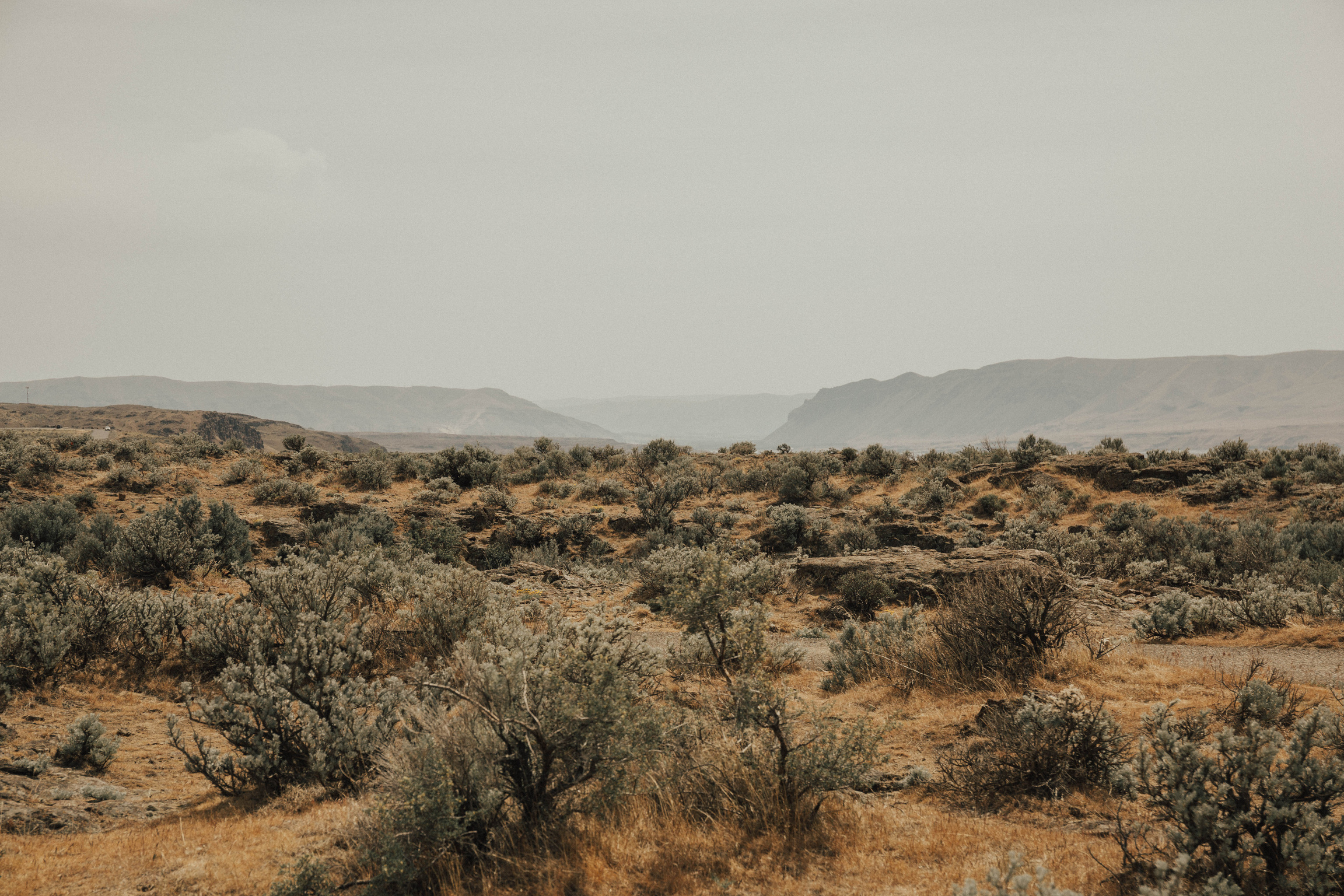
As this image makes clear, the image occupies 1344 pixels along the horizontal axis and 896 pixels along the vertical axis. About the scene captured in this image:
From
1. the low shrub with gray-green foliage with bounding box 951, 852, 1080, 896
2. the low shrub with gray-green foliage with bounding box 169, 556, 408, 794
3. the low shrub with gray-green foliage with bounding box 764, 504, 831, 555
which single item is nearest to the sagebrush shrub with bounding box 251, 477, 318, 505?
the low shrub with gray-green foliage with bounding box 764, 504, 831, 555

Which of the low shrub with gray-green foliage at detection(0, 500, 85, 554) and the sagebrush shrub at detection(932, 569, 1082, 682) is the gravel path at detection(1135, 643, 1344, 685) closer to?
the sagebrush shrub at detection(932, 569, 1082, 682)

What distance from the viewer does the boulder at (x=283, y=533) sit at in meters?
16.2

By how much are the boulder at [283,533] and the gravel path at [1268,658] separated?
1781 centimetres

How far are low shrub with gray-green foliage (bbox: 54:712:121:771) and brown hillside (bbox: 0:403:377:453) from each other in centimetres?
7039

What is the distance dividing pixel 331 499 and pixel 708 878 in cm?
1875

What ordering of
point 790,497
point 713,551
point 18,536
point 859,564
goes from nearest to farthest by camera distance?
1. point 713,551
2. point 18,536
3. point 859,564
4. point 790,497

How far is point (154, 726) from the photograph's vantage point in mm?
7262

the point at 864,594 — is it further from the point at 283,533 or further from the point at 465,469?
the point at 465,469

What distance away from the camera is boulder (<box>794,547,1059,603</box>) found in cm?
1248

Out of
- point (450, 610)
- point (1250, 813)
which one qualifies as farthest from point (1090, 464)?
point (450, 610)

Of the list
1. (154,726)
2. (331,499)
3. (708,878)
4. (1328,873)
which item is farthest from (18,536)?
(1328,873)

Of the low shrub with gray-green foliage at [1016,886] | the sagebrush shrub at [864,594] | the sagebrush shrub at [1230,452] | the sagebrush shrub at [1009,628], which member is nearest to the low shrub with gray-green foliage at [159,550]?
the sagebrush shrub at [864,594]

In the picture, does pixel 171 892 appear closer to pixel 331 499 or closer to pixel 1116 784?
pixel 1116 784

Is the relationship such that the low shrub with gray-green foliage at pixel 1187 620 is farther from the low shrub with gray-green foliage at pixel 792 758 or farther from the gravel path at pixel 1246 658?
the low shrub with gray-green foliage at pixel 792 758
